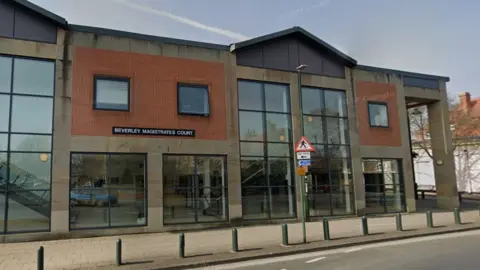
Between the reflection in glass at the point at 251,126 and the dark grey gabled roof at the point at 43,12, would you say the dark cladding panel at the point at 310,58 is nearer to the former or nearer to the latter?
the reflection in glass at the point at 251,126

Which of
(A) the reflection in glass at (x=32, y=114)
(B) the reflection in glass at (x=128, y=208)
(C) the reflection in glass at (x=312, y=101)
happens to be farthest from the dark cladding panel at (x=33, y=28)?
(C) the reflection in glass at (x=312, y=101)

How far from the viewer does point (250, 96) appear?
61.4ft

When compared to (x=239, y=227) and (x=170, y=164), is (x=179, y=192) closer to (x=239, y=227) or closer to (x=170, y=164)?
(x=170, y=164)

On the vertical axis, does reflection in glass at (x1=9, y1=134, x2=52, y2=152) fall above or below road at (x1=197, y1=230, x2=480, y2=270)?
above

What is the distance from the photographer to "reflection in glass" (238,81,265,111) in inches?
727

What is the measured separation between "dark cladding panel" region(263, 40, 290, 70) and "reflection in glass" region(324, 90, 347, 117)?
290 cm

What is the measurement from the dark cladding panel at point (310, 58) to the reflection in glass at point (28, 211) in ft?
43.5

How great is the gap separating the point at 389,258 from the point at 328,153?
10166mm

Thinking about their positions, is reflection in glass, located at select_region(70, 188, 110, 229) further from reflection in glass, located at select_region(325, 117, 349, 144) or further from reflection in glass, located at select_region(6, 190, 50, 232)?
reflection in glass, located at select_region(325, 117, 349, 144)

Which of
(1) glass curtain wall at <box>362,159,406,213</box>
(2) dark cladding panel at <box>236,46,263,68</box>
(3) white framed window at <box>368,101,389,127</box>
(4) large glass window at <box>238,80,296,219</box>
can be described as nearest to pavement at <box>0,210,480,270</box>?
(4) large glass window at <box>238,80,296,219</box>

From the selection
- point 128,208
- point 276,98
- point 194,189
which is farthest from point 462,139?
point 128,208

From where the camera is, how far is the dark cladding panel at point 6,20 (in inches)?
580

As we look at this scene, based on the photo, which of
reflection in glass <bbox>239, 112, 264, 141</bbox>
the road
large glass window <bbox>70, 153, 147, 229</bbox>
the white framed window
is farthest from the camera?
the white framed window

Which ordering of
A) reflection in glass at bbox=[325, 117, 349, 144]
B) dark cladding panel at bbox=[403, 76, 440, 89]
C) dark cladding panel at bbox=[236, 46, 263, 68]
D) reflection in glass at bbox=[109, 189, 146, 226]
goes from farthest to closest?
dark cladding panel at bbox=[403, 76, 440, 89], reflection in glass at bbox=[325, 117, 349, 144], dark cladding panel at bbox=[236, 46, 263, 68], reflection in glass at bbox=[109, 189, 146, 226]
